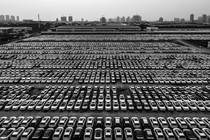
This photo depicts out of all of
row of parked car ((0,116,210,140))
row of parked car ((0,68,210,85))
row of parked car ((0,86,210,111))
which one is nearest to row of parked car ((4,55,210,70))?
row of parked car ((0,68,210,85))

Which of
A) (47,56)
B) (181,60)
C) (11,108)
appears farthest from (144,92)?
(47,56)

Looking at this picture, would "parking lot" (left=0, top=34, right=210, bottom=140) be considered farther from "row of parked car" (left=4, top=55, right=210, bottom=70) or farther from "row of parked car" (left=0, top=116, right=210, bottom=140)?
"row of parked car" (left=4, top=55, right=210, bottom=70)

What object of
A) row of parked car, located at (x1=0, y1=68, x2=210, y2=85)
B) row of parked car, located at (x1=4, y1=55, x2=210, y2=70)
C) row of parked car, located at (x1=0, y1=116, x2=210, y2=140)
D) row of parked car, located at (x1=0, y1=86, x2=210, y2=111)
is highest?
row of parked car, located at (x1=4, y1=55, x2=210, y2=70)

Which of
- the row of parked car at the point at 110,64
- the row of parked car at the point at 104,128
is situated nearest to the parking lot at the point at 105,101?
the row of parked car at the point at 104,128

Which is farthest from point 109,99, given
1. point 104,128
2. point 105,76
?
point 105,76

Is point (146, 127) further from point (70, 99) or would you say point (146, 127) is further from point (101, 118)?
point (70, 99)

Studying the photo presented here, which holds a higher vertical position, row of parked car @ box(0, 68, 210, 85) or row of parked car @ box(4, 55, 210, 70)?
row of parked car @ box(4, 55, 210, 70)

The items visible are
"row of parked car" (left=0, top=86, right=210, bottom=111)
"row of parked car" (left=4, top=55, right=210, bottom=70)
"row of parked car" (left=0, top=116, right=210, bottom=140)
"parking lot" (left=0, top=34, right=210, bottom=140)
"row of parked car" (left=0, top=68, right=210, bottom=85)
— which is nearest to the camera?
"row of parked car" (left=0, top=116, right=210, bottom=140)

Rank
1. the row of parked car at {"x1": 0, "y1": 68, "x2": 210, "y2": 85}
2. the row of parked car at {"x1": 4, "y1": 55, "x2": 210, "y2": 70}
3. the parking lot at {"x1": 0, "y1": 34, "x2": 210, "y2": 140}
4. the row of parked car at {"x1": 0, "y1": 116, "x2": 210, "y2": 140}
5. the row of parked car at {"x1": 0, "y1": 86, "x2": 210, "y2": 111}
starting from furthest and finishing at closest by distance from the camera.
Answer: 1. the row of parked car at {"x1": 4, "y1": 55, "x2": 210, "y2": 70}
2. the row of parked car at {"x1": 0, "y1": 68, "x2": 210, "y2": 85}
3. the row of parked car at {"x1": 0, "y1": 86, "x2": 210, "y2": 111}
4. the parking lot at {"x1": 0, "y1": 34, "x2": 210, "y2": 140}
5. the row of parked car at {"x1": 0, "y1": 116, "x2": 210, "y2": 140}
